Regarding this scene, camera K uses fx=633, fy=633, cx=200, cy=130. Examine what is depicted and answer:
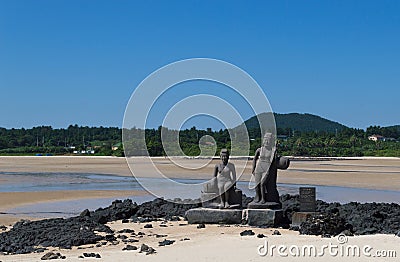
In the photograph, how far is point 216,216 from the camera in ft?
57.5

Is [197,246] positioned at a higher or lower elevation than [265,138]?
lower

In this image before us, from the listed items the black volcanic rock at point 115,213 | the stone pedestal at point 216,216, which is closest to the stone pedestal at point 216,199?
the stone pedestal at point 216,216

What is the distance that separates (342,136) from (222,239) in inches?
5170

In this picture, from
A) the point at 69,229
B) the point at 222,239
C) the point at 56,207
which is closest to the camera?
the point at 222,239

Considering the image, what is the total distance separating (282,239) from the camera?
44.5 feet

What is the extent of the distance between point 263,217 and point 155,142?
75.6m

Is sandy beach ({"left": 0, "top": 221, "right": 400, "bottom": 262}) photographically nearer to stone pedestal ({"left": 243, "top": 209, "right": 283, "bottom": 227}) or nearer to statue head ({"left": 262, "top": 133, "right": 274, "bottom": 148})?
stone pedestal ({"left": 243, "top": 209, "right": 283, "bottom": 227})

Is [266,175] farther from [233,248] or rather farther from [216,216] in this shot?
[233,248]

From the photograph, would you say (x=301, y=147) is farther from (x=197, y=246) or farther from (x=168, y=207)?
(x=197, y=246)

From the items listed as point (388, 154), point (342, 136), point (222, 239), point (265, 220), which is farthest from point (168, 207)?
point (342, 136)

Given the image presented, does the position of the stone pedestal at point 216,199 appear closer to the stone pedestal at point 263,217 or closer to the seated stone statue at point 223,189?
the seated stone statue at point 223,189

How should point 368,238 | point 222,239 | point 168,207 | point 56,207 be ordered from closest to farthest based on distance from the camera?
point 368,238
point 222,239
point 168,207
point 56,207

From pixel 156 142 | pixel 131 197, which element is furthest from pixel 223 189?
pixel 156 142

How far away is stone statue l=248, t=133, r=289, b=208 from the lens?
17266 millimetres
